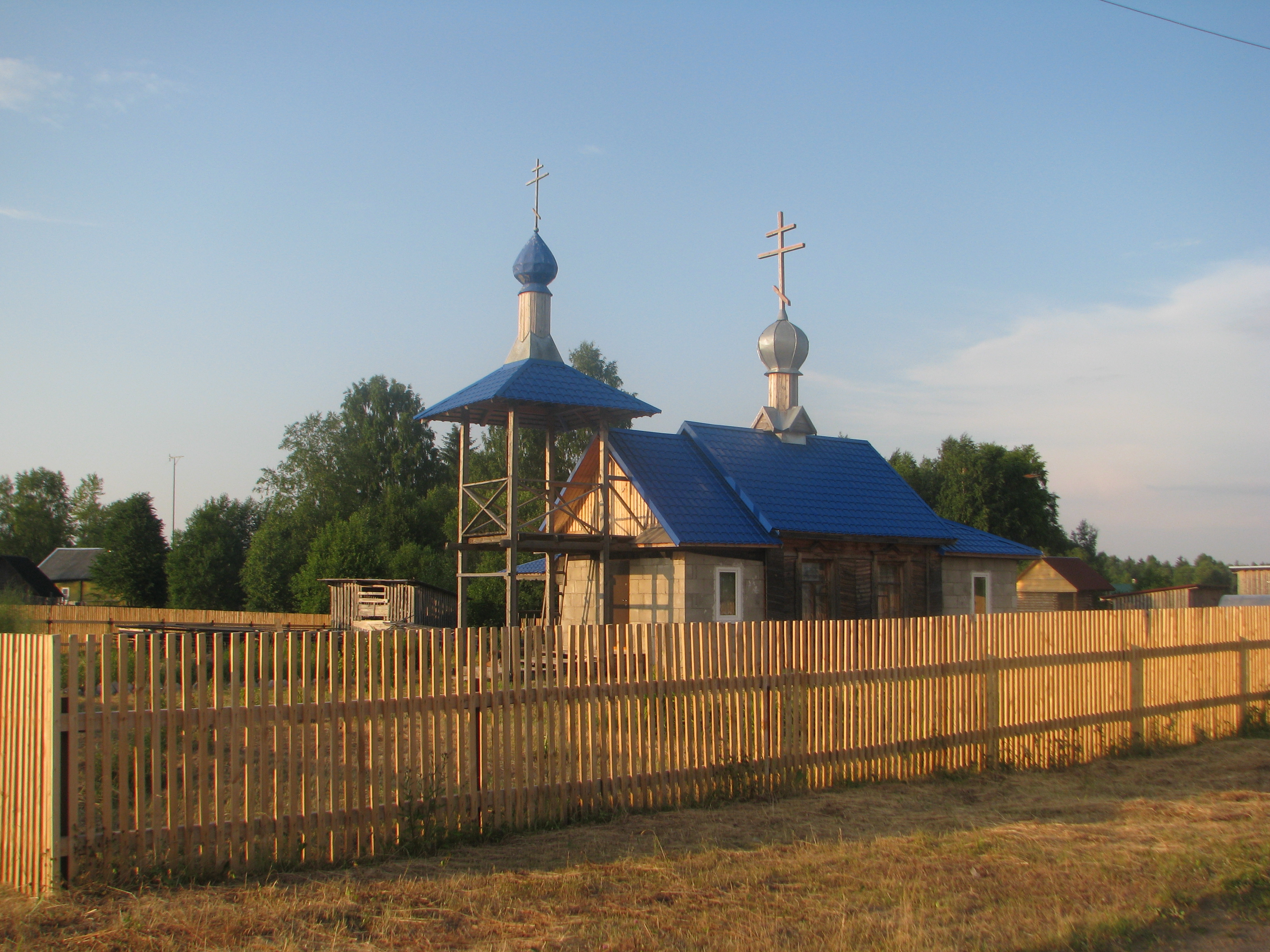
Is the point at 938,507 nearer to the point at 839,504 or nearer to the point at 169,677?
the point at 839,504

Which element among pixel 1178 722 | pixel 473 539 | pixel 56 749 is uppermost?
pixel 473 539

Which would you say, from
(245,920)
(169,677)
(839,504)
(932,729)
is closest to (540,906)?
(245,920)

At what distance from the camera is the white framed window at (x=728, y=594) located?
755 inches

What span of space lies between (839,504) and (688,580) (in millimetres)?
4352

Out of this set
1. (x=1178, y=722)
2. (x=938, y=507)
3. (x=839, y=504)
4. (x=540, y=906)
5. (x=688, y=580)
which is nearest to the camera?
(x=540, y=906)

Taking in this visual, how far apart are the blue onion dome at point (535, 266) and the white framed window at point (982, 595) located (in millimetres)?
11741

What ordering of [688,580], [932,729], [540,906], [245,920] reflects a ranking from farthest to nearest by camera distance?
[688,580], [932,729], [540,906], [245,920]

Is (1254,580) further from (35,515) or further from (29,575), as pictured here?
(35,515)

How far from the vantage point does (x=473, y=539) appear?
19.2 meters

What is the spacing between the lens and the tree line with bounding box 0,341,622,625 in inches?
1708

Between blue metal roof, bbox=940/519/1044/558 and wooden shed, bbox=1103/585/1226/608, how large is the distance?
3062cm

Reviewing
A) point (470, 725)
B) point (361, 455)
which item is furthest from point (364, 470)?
point (470, 725)

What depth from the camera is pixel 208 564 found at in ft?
163

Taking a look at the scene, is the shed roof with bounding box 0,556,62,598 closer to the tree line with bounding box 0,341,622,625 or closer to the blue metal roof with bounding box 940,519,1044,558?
the tree line with bounding box 0,341,622,625
